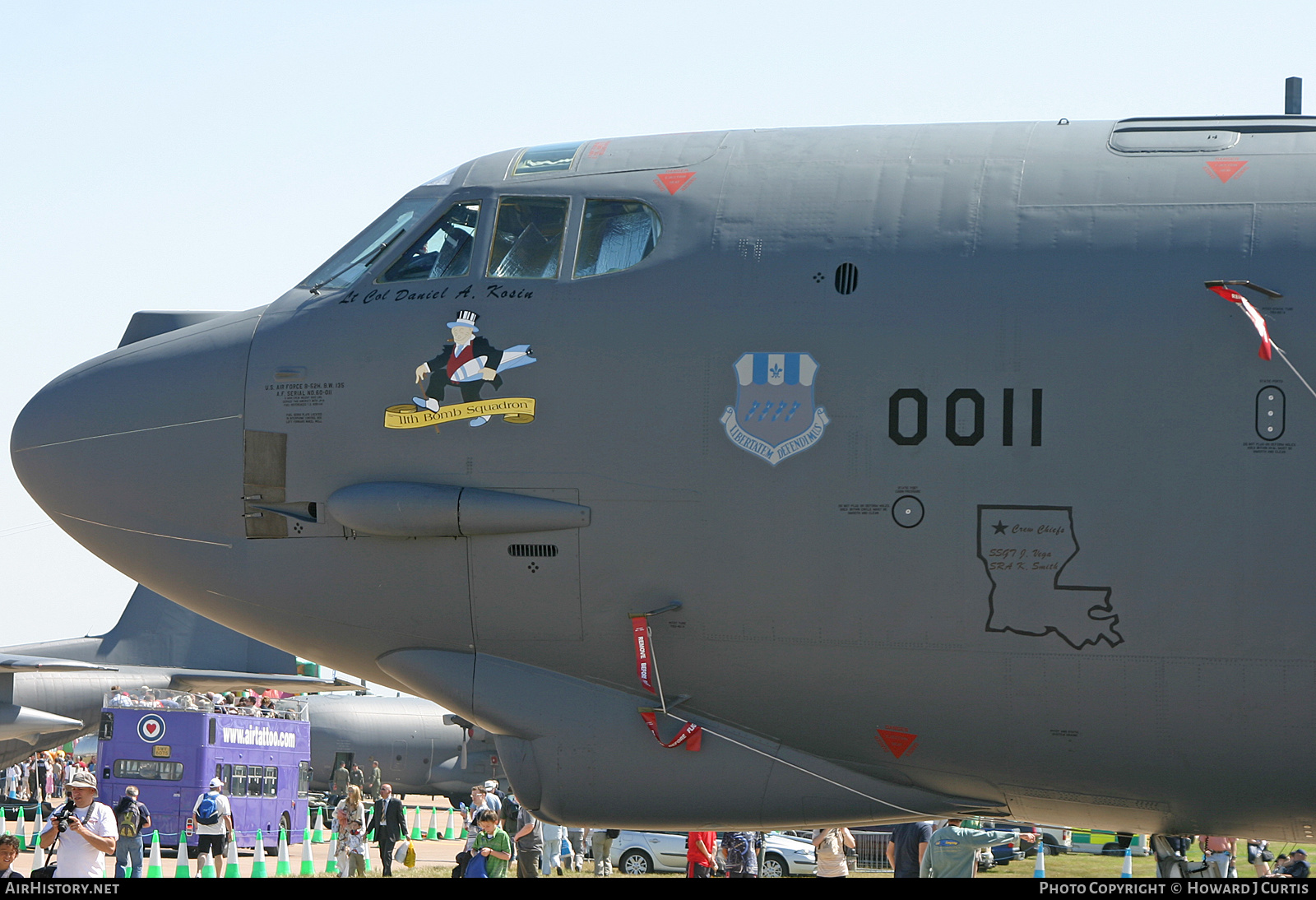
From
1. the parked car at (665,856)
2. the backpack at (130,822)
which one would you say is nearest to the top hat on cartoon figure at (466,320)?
the backpack at (130,822)

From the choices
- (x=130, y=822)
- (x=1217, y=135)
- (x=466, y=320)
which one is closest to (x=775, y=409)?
(x=466, y=320)

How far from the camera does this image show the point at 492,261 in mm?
8203

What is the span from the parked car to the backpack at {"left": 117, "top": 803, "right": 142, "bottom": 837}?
10.8 meters

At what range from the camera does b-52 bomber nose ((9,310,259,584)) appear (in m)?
8.31

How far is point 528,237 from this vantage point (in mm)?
8242

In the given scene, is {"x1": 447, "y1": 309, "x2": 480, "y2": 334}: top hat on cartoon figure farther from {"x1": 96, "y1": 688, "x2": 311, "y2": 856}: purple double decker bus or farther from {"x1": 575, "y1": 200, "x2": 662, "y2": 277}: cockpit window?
{"x1": 96, "y1": 688, "x2": 311, "y2": 856}: purple double decker bus

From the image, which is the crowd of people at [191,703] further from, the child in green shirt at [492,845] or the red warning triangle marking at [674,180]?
the red warning triangle marking at [674,180]

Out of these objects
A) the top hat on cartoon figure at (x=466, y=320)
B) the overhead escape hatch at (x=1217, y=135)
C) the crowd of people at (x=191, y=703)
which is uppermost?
the overhead escape hatch at (x=1217, y=135)

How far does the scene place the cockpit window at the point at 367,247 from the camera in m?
8.59

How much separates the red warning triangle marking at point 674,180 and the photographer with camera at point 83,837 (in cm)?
741
